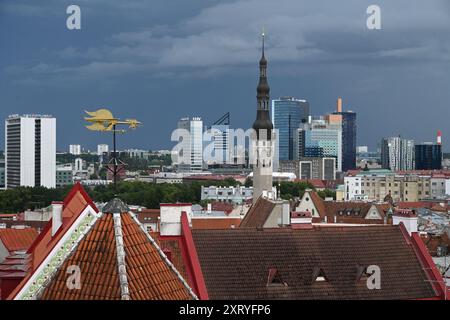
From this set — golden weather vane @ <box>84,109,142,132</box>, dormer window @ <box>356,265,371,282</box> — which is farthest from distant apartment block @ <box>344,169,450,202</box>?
golden weather vane @ <box>84,109,142,132</box>

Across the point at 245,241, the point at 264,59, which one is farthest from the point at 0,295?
the point at 264,59

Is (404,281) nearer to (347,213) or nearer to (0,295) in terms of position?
(0,295)

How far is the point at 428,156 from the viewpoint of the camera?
116 meters

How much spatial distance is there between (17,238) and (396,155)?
102 metres

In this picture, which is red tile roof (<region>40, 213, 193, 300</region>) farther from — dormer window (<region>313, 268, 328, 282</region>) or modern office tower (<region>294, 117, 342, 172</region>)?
modern office tower (<region>294, 117, 342, 172</region>)

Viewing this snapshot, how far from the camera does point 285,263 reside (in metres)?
11.3

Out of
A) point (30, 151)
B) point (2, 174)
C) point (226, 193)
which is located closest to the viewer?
point (226, 193)

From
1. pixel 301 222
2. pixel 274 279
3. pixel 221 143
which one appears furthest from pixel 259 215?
pixel 221 143

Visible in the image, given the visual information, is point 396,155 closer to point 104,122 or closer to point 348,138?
point 348,138

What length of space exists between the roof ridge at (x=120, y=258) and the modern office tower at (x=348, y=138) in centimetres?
11393

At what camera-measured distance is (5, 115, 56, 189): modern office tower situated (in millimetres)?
72438

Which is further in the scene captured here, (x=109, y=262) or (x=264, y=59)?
(x=264, y=59)
